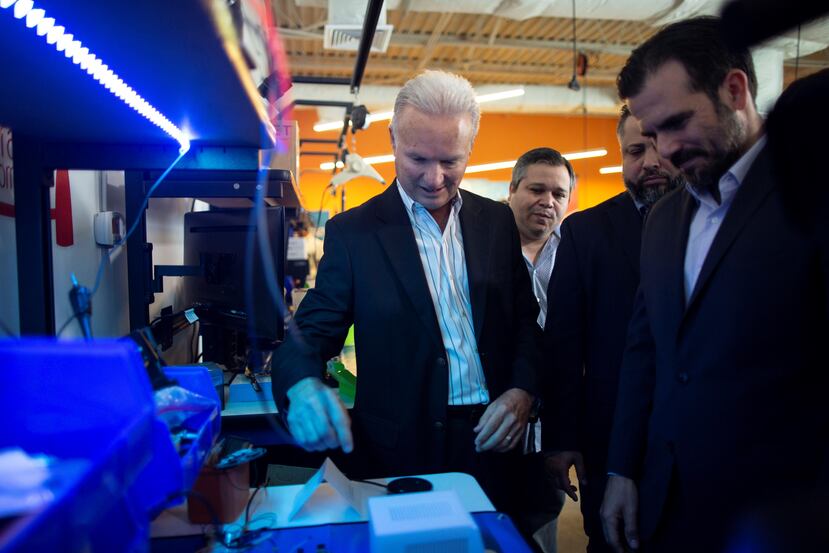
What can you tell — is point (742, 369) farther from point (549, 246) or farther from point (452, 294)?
point (549, 246)

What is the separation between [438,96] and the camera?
48.6 inches

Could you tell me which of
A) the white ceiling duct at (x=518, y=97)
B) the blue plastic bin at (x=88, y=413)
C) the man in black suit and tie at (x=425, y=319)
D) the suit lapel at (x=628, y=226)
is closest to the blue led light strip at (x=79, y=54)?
the blue plastic bin at (x=88, y=413)

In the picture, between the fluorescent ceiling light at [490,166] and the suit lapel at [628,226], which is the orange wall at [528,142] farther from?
the suit lapel at [628,226]

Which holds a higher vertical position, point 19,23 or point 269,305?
point 19,23

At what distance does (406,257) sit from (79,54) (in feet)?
2.39

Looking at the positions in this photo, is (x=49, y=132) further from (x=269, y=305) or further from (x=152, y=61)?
(x=269, y=305)

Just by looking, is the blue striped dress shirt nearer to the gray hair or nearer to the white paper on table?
the gray hair

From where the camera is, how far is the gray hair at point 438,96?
1.23 m

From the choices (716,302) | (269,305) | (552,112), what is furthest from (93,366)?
(552,112)

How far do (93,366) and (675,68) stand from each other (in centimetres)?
109

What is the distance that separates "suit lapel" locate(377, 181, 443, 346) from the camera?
47.9 inches

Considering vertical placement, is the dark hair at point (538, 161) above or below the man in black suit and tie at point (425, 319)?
above

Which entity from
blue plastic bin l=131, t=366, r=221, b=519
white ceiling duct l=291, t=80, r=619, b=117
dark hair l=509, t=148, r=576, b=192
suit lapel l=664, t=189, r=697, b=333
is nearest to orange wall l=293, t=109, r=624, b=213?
white ceiling duct l=291, t=80, r=619, b=117

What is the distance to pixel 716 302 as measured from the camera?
0.92 m
